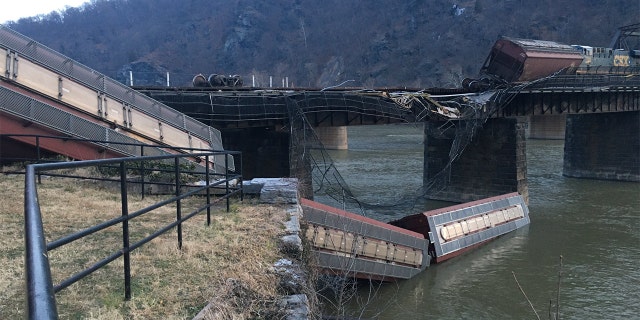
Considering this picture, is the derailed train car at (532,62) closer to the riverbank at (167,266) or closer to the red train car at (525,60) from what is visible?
the red train car at (525,60)

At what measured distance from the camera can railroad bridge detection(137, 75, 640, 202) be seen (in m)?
19.8

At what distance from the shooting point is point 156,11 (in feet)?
576

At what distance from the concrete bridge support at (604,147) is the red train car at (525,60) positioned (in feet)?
24.2

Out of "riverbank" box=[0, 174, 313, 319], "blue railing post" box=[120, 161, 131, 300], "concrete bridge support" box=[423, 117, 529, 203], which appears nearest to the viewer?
"blue railing post" box=[120, 161, 131, 300]

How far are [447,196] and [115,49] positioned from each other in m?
148

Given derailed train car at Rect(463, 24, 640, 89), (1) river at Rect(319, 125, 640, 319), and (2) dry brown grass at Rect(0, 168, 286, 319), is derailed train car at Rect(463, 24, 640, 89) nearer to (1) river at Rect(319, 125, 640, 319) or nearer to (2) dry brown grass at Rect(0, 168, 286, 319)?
(1) river at Rect(319, 125, 640, 319)

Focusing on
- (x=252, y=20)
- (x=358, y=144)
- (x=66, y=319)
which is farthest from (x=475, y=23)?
(x=66, y=319)

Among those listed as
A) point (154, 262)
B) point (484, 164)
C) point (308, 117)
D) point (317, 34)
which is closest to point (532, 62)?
point (484, 164)

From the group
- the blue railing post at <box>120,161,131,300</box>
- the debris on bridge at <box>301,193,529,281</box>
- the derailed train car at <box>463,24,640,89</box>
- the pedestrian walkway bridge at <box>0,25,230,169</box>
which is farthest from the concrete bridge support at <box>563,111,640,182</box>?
the blue railing post at <box>120,161,131,300</box>

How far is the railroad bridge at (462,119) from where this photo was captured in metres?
19.8

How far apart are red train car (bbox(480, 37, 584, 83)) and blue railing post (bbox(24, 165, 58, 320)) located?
27889mm

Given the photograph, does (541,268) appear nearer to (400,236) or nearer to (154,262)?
(400,236)

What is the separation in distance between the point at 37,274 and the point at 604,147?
39046mm

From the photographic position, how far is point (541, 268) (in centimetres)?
1588
